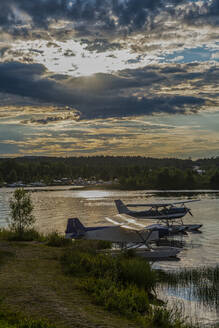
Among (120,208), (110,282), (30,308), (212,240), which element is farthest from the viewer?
(120,208)

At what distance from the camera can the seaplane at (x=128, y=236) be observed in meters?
21.9

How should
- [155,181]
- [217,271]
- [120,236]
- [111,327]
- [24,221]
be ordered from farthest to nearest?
[155,181] < [24,221] < [120,236] < [217,271] < [111,327]

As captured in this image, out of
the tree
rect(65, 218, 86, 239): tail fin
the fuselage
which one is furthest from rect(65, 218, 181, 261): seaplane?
the fuselage

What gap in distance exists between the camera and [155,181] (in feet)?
475

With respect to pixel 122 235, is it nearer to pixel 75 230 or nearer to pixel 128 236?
pixel 128 236

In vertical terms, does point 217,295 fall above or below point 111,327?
below

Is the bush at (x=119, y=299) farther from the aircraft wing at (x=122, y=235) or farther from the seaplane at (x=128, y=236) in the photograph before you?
the aircraft wing at (x=122, y=235)

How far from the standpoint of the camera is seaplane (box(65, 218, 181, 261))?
72.0 feet

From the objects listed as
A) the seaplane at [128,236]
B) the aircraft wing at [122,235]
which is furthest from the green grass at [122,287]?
the aircraft wing at [122,235]

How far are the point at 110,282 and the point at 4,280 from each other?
362 centimetres

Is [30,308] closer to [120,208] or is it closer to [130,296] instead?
[130,296]

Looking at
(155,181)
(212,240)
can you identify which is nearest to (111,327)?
(212,240)

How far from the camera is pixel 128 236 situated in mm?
24000

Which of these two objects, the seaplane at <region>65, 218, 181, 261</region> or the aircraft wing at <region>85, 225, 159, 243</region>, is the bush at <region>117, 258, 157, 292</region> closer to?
the seaplane at <region>65, 218, 181, 261</region>
